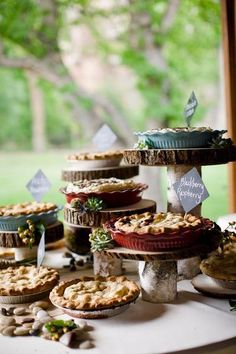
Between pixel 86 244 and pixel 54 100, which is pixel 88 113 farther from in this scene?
pixel 86 244

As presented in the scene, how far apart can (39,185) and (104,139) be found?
0.38m

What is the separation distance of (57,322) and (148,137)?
67cm

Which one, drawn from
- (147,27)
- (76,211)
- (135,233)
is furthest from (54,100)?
(135,233)

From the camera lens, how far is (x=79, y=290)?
1.58 metres

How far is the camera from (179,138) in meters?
1.67

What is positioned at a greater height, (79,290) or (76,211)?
(76,211)

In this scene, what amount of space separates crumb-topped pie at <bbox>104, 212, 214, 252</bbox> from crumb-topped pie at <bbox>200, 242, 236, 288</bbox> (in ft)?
0.57

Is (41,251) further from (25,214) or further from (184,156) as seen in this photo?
(184,156)

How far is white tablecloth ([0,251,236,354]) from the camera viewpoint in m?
1.32

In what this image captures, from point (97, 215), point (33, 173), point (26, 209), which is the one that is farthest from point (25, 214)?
point (33, 173)

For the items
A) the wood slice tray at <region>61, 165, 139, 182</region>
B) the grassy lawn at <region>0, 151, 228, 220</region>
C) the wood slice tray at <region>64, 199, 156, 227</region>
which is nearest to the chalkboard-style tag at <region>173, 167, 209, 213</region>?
the wood slice tray at <region>64, 199, 156, 227</region>

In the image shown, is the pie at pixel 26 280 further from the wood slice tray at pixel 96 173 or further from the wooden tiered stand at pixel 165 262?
the wood slice tray at pixel 96 173

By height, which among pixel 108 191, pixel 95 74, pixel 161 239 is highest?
pixel 95 74

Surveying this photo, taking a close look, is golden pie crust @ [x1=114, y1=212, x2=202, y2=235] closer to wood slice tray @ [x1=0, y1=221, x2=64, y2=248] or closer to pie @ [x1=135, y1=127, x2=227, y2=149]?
pie @ [x1=135, y1=127, x2=227, y2=149]
